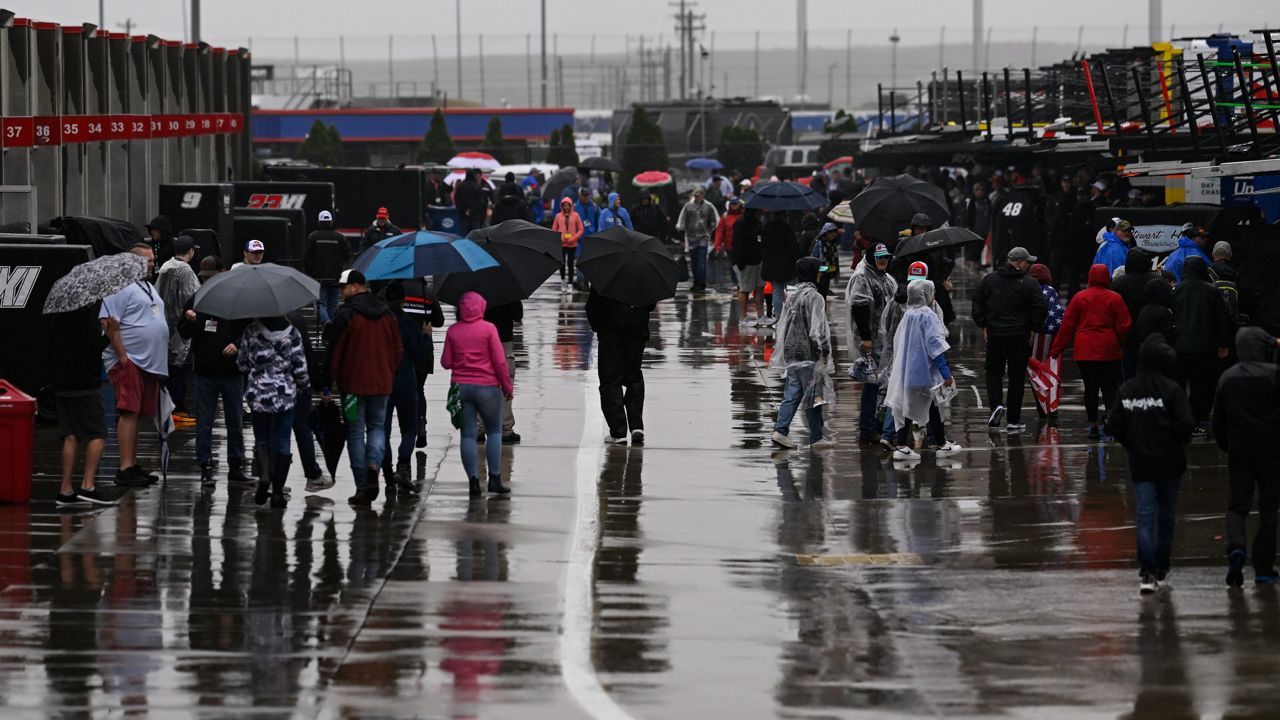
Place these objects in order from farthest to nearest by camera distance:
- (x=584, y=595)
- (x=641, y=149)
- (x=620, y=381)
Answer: (x=641, y=149)
(x=620, y=381)
(x=584, y=595)

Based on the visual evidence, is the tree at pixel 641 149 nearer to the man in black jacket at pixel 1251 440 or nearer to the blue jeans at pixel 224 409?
the blue jeans at pixel 224 409

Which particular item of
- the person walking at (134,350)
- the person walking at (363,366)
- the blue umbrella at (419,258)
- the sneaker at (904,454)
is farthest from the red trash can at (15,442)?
the sneaker at (904,454)

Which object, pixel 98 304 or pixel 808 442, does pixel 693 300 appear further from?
pixel 98 304

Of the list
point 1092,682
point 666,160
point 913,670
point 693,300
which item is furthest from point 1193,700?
point 666,160

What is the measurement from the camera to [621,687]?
9008mm

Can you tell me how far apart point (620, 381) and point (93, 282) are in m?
4.88

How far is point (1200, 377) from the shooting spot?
16.3 metres

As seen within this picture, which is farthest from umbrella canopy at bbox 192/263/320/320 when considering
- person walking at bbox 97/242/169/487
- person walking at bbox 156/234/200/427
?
person walking at bbox 156/234/200/427

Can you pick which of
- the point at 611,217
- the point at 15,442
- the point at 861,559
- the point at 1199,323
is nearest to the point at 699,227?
the point at 611,217

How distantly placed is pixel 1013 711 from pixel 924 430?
7745 millimetres

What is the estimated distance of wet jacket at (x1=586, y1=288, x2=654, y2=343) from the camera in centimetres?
1591

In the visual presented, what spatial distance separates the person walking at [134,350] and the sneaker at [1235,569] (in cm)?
743

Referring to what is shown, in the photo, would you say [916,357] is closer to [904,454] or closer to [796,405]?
[904,454]

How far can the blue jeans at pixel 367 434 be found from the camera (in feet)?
43.5
